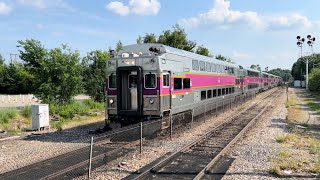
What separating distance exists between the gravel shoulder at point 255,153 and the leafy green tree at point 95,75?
17.0m

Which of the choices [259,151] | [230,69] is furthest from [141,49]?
[230,69]

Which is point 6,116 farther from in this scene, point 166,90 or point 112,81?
point 166,90

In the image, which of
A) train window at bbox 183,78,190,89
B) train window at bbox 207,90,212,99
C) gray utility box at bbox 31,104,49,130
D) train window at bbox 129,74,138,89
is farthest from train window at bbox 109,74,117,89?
train window at bbox 207,90,212,99

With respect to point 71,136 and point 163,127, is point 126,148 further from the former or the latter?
point 71,136

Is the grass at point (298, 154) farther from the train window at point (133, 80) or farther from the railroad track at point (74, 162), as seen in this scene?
the train window at point (133, 80)

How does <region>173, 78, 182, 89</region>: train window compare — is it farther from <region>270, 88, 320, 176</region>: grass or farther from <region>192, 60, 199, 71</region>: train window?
<region>270, 88, 320, 176</region>: grass

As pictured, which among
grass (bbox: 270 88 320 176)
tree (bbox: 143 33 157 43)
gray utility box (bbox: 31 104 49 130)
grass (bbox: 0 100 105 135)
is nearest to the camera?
grass (bbox: 270 88 320 176)

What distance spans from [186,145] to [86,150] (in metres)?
3.63

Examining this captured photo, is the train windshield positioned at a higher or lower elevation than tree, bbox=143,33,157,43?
lower

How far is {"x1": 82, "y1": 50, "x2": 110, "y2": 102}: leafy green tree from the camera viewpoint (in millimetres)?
31500

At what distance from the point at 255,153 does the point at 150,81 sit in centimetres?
551

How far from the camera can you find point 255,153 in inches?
471

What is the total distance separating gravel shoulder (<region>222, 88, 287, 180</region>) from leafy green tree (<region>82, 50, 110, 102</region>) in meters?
17.0

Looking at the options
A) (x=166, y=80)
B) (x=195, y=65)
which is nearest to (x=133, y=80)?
(x=166, y=80)
